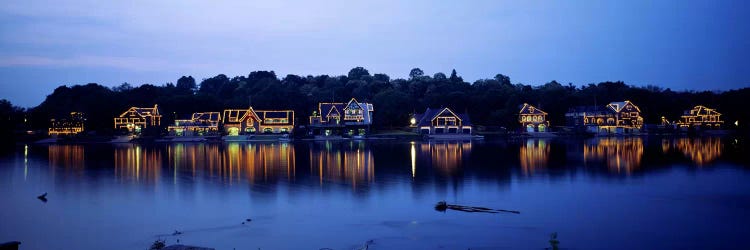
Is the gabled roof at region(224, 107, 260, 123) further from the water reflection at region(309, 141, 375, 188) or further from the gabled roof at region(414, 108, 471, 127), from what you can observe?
the water reflection at region(309, 141, 375, 188)

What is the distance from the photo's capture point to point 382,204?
18000mm

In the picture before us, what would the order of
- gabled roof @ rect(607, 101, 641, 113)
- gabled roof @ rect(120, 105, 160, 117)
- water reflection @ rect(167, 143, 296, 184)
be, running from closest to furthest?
water reflection @ rect(167, 143, 296, 184) < gabled roof @ rect(120, 105, 160, 117) < gabled roof @ rect(607, 101, 641, 113)

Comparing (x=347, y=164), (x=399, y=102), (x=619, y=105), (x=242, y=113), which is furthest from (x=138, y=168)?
(x=619, y=105)

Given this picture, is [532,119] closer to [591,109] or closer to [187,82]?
[591,109]

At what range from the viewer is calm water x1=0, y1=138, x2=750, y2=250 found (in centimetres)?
1354

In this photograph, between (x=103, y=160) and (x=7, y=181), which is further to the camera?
(x=103, y=160)

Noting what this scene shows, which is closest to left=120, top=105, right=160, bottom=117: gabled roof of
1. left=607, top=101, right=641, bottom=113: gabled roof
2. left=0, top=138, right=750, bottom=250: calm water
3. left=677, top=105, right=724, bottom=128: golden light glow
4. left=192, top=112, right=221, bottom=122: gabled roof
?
left=192, top=112, right=221, bottom=122: gabled roof

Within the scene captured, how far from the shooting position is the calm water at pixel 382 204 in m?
13.5

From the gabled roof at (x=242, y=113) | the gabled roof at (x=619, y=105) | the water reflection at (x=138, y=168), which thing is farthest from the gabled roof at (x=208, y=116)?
the gabled roof at (x=619, y=105)

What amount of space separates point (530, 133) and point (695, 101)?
30065 mm

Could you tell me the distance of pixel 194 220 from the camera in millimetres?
15781

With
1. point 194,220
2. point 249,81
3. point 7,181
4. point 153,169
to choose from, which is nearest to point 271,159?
point 153,169

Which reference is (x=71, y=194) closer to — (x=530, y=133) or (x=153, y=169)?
(x=153, y=169)

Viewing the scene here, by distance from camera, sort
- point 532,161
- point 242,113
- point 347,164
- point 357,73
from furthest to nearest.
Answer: point 357,73
point 242,113
point 532,161
point 347,164
